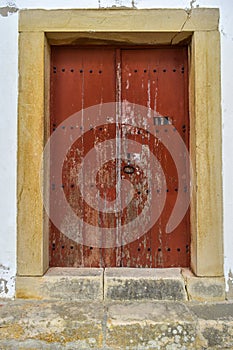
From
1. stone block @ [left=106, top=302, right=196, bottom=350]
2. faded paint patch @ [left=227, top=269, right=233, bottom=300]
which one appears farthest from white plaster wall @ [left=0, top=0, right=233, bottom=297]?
stone block @ [left=106, top=302, right=196, bottom=350]

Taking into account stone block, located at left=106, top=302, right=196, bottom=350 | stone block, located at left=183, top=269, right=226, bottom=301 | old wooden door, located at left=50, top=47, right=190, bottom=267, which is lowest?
stone block, located at left=106, top=302, right=196, bottom=350

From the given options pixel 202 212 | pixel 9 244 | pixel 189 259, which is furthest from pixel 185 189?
pixel 9 244

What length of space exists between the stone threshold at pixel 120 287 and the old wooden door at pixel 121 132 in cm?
22

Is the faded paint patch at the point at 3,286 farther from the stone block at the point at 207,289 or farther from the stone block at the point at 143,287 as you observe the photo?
the stone block at the point at 207,289

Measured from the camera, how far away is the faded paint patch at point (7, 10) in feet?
9.76

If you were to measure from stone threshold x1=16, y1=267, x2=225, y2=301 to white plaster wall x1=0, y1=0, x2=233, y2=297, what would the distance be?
12 centimetres

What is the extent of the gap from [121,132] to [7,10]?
4.12 feet

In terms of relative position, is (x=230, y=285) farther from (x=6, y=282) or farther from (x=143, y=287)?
(x=6, y=282)

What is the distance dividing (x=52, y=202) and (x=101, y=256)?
57cm

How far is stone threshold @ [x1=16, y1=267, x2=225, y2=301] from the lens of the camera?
9.39 ft

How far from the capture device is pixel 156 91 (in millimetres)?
3150

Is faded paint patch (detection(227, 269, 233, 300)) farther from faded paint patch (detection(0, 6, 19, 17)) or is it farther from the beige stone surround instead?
faded paint patch (detection(0, 6, 19, 17))

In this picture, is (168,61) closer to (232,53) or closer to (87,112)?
(232,53)

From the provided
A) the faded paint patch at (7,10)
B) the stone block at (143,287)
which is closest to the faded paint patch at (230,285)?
the stone block at (143,287)
